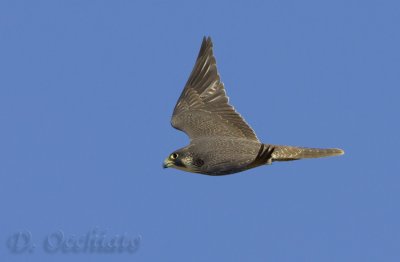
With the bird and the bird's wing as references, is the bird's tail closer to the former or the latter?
the bird

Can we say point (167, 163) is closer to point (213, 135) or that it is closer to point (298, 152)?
point (213, 135)

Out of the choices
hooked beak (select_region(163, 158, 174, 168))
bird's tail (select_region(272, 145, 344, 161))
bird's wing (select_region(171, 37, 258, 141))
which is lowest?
Result: hooked beak (select_region(163, 158, 174, 168))

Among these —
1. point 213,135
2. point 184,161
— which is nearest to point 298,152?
point 213,135

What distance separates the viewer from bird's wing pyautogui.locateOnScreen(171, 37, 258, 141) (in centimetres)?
1522

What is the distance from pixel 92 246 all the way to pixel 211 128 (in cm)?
304

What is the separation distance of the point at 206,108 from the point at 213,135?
42.2 inches

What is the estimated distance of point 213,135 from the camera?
15102 mm

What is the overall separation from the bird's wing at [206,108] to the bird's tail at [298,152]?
676 mm

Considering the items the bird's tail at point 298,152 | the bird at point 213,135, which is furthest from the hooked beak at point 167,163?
the bird's tail at point 298,152

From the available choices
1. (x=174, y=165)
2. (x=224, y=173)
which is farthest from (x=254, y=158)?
(x=174, y=165)

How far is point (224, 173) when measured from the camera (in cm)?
1348

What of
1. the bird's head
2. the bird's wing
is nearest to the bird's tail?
the bird's wing

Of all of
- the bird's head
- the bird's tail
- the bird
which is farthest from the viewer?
the bird's tail

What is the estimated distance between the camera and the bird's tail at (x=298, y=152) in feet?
→ 46.8
